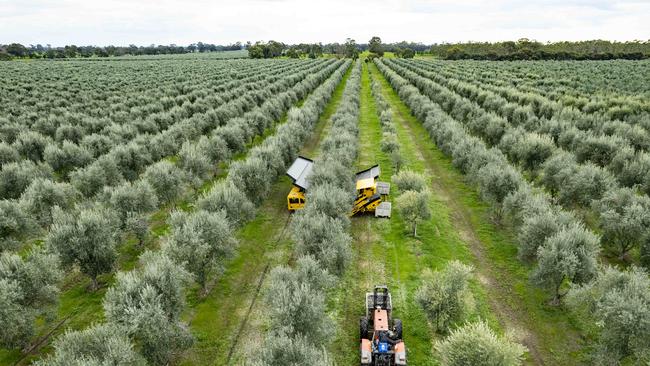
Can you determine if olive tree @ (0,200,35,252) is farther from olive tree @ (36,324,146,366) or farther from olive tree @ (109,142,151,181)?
olive tree @ (36,324,146,366)

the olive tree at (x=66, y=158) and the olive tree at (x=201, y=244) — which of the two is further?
the olive tree at (x=66, y=158)

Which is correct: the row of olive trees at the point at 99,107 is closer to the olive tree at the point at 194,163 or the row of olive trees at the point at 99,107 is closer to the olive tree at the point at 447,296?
the olive tree at the point at 194,163

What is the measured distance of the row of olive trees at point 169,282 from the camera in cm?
1622

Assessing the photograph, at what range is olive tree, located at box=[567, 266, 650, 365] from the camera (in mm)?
17438

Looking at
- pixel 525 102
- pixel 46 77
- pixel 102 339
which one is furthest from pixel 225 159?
pixel 46 77

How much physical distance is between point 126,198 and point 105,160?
10.7 m

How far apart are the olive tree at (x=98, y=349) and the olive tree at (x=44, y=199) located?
1993cm

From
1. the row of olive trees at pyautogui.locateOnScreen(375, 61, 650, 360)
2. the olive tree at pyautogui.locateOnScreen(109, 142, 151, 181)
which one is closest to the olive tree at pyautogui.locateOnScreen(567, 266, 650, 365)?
the row of olive trees at pyautogui.locateOnScreen(375, 61, 650, 360)

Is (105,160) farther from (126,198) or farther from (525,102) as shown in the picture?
(525,102)

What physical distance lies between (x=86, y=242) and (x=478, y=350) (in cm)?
2460

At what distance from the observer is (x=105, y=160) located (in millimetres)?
39062

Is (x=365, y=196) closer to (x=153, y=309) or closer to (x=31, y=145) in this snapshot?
(x=153, y=309)

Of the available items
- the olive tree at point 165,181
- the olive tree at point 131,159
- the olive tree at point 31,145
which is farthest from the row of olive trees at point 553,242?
the olive tree at point 31,145

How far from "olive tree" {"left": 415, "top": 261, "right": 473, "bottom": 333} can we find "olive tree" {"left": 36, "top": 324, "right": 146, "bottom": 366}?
1525cm
